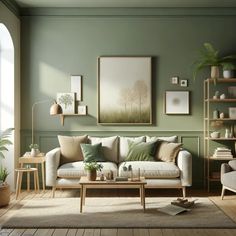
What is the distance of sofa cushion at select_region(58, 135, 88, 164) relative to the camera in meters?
6.59

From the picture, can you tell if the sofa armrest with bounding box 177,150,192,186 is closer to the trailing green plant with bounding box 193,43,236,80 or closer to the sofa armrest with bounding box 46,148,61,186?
the trailing green plant with bounding box 193,43,236,80

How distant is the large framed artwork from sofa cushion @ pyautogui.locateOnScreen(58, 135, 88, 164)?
0.67 metres

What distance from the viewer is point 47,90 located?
280 inches

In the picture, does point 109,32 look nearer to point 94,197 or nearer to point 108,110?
point 108,110

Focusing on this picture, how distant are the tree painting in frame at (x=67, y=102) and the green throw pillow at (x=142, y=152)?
1282 mm

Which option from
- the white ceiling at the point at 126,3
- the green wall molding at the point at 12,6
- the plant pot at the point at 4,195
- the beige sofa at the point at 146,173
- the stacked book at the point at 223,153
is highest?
the white ceiling at the point at 126,3

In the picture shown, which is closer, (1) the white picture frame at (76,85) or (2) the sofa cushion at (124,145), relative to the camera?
(2) the sofa cushion at (124,145)

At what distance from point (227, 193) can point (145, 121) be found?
178 centimetres

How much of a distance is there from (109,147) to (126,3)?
237 centimetres

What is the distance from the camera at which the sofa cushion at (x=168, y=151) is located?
21.1 feet

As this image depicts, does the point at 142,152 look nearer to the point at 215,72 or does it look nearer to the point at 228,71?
the point at 215,72

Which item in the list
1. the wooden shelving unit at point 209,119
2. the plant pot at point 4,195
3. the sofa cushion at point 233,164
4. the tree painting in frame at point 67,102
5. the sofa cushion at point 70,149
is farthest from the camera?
the tree painting in frame at point 67,102

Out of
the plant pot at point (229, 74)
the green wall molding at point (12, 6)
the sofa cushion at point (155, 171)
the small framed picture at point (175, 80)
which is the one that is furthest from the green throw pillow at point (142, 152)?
the green wall molding at point (12, 6)

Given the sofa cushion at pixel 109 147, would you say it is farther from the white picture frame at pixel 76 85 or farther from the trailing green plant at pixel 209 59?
the trailing green plant at pixel 209 59
